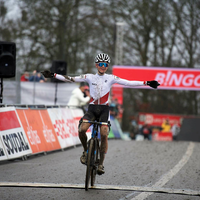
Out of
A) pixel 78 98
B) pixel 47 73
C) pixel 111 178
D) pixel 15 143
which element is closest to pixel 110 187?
pixel 111 178

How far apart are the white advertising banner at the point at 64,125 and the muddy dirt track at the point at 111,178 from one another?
1534 millimetres

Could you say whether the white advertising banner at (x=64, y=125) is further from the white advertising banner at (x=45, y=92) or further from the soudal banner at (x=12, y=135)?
the white advertising banner at (x=45, y=92)

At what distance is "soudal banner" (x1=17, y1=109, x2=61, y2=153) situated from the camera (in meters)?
12.2

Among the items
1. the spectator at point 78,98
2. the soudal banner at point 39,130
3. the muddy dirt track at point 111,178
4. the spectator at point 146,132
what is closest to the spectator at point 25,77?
the spectator at point 78,98

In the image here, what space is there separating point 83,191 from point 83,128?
1167 mm

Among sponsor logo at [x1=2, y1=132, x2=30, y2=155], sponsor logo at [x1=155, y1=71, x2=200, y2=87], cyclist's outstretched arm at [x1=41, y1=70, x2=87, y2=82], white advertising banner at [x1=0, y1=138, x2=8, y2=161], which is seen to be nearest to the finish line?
cyclist's outstretched arm at [x1=41, y1=70, x2=87, y2=82]

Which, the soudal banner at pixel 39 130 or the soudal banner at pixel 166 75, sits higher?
the soudal banner at pixel 166 75

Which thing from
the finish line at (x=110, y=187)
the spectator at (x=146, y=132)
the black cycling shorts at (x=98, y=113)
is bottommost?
the spectator at (x=146, y=132)

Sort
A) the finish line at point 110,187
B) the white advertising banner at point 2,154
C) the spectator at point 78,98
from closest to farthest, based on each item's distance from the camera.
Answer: the finish line at point 110,187 < the white advertising banner at point 2,154 < the spectator at point 78,98

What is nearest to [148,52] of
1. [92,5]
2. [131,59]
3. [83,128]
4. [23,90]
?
[131,59]

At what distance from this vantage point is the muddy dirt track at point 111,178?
6.92m

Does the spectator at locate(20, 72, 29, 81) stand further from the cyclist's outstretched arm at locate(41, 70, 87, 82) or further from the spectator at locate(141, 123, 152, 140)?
the spectator at locate(141, 123, 152, 140)

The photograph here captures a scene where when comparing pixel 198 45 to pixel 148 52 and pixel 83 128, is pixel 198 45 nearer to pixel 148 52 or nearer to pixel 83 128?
pixel 148 52

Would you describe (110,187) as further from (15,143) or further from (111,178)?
(15,143)
